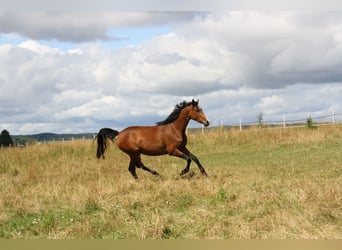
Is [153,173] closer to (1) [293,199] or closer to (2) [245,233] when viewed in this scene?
(1) [293,199]

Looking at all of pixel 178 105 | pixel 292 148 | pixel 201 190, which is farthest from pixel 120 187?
pixel 292 148

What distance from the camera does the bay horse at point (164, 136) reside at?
11.8 meters

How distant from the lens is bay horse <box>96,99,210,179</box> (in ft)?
38.6

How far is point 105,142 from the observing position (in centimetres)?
1283

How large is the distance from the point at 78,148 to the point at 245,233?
1616 cm

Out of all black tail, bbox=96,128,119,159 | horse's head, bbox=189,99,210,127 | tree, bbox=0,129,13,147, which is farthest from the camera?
tree, bbox=0,129,13,147

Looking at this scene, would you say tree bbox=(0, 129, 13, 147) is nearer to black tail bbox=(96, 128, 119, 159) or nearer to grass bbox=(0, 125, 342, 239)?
grass bbox=(0, 125, 342, 239)

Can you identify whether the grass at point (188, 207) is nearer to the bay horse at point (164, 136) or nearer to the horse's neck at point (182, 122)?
the bay horse at point (164, 136)

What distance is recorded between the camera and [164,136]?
1190 centimetres

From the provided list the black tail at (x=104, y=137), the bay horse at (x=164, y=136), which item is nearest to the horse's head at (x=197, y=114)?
the bay horse at (x=164, y=136)

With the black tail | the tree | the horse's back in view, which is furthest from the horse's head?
the tree

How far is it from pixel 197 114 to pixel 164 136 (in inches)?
40.8

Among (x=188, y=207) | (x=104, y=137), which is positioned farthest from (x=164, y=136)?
(x=188, y=207)

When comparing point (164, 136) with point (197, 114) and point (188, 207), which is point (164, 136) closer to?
point (197, 114)
